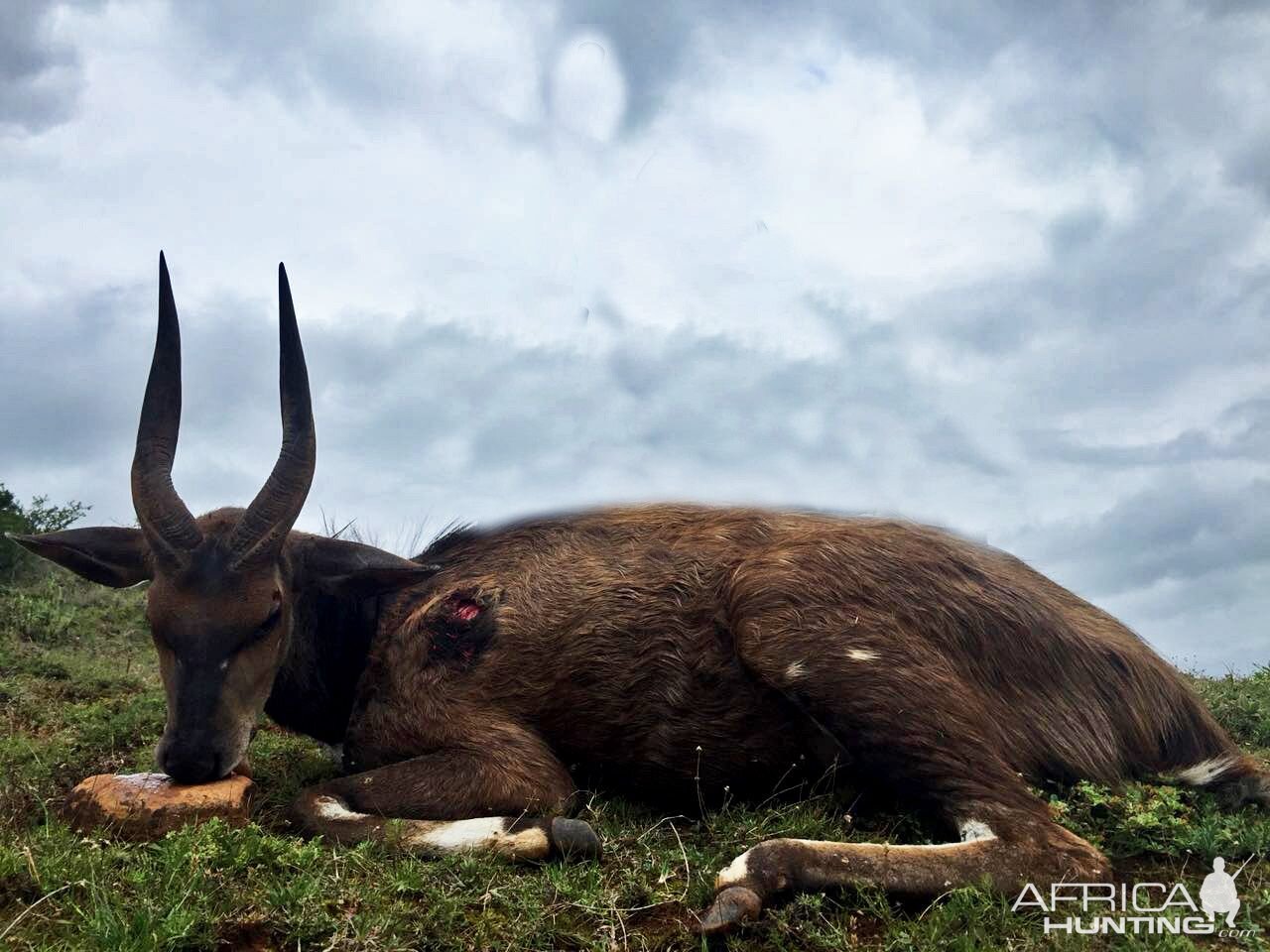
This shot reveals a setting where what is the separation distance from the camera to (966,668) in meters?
5.08

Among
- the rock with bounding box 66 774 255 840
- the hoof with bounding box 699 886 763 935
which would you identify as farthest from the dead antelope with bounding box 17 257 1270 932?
the hoof with bounding box 699 886 763 935

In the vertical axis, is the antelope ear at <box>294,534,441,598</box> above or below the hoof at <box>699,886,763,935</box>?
above

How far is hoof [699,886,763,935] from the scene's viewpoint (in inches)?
151

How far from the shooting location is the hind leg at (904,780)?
4098 mm

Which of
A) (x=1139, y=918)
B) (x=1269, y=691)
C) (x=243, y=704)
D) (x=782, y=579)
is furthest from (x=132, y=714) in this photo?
(x=1269, y=691)

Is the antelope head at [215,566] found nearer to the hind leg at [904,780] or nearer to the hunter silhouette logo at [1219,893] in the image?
the hind leg at [904,780]

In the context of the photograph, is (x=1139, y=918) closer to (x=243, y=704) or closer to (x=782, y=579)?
(x=782, y=579)

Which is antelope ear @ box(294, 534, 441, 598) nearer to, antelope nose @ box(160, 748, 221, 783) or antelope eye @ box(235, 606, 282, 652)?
antelope eye @ box(235, 606, 282, 652)

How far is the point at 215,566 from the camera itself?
5.40 metres

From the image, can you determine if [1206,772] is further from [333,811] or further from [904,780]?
[333,811]

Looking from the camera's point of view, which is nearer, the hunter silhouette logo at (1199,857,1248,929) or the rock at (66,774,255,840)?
the hunter silhouette logo at (1199,857,1248,929)

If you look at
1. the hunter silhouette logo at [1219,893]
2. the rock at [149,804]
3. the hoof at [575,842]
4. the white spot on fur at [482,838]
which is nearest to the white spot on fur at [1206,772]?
the hunter silhouette logo at [1219,893]

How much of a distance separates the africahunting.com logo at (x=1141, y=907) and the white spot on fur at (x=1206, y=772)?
95cm

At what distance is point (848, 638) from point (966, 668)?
1.91 ft
